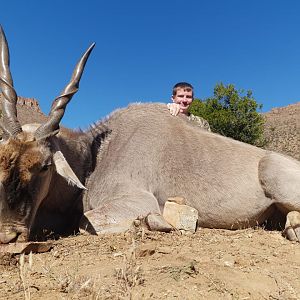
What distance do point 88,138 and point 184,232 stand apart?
2.01 meters

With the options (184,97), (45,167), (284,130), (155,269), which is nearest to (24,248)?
(45,167)

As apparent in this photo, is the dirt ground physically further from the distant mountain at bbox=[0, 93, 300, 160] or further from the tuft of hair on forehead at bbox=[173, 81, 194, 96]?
the distant mountain at bbox=[0, 93, 300, 160]

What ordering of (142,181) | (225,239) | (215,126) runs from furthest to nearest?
(215,126), (142,181), (225,239)

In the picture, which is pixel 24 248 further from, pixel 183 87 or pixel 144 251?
pixel 183 87

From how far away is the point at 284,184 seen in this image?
5348 millimetres

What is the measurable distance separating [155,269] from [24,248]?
1.20 meters

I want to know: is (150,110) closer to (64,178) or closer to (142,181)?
(142,181)

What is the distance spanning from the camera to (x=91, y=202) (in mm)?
5547

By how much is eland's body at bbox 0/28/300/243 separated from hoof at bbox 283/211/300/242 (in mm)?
13

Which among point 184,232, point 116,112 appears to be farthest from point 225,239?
point 116,112

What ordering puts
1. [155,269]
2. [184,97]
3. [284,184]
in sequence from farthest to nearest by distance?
[184,97] → [284,184] → [155,269]

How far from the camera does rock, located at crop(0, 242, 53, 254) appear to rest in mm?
3533

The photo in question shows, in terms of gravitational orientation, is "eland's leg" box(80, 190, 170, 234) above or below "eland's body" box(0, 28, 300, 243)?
below

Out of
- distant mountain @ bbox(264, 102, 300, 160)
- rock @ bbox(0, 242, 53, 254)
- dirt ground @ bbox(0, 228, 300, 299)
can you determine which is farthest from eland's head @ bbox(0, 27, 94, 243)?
distant mountain @ bbox(264, 102, 300, 160)
